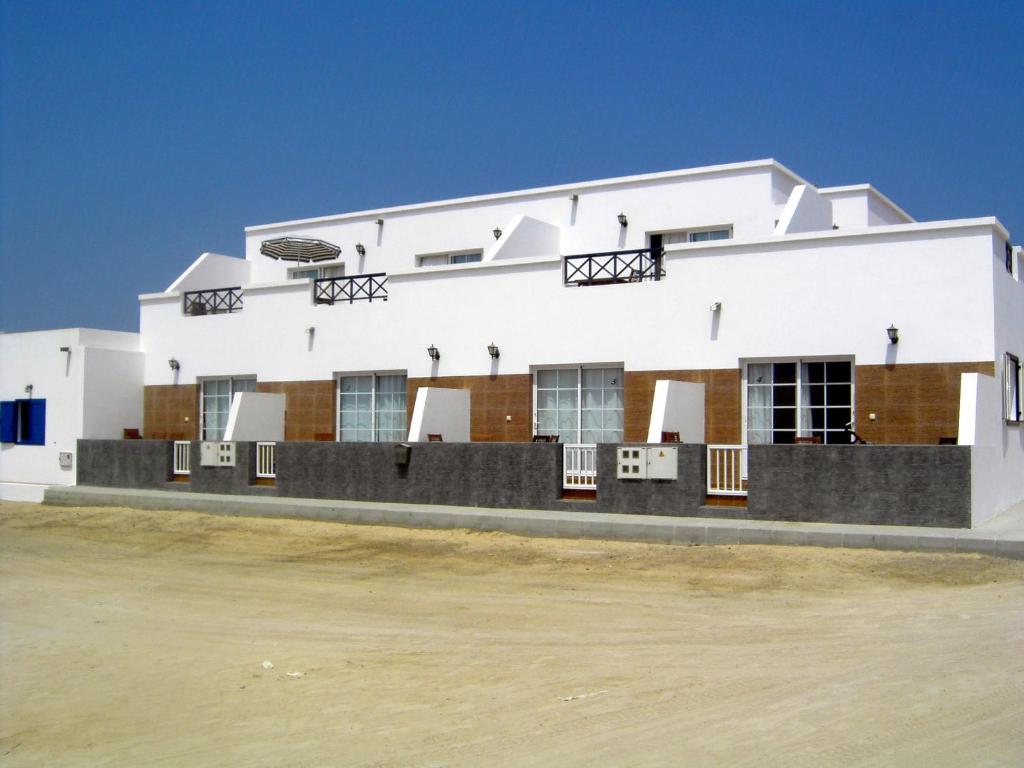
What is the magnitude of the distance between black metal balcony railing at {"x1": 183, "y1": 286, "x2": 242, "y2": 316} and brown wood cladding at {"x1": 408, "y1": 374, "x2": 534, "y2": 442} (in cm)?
670

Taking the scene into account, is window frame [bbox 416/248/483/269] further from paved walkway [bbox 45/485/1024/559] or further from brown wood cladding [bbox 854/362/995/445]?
brown wood cladding [bbox 854/362/995/445]

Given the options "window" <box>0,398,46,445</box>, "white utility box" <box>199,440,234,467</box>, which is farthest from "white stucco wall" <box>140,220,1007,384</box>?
"window" <box>0,398,46,445</box>

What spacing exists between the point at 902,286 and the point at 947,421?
83.4 inches

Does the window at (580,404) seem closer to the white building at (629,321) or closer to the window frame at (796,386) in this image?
the white building at (629,321)

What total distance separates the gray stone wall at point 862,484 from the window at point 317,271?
14833 millimetres

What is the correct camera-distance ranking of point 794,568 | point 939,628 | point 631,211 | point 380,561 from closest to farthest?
point 939,628 < point 794,568 < point 380,561 < point 631,211

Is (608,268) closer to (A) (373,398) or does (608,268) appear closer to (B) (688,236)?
(B) (688,236)

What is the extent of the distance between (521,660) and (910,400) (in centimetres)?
955

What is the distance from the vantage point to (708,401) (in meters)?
16.9

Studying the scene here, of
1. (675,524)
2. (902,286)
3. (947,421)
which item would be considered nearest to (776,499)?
(675,524)

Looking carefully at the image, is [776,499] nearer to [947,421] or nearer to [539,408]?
[947,421]

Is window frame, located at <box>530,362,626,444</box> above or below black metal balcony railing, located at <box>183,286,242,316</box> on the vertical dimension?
below

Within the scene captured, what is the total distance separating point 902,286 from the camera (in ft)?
51.4

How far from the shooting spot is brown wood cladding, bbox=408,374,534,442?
18.7 metres
